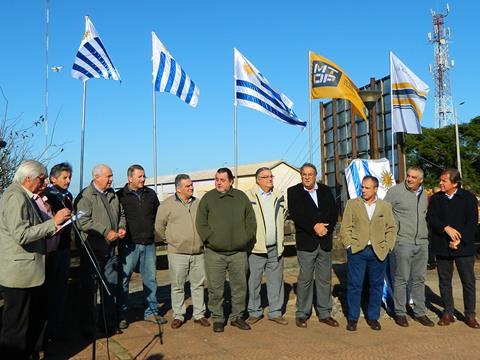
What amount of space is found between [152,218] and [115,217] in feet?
1.86

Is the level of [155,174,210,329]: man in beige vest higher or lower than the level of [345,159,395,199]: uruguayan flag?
lower

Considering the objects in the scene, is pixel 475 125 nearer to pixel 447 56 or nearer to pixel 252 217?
pixel 447 56

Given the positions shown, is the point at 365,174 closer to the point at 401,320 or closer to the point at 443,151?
the point at 401,320

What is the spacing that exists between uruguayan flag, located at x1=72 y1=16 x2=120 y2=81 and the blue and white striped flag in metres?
1.05

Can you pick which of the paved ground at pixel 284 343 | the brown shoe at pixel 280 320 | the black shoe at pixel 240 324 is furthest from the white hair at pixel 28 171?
the brown shoe at pixel 280 320

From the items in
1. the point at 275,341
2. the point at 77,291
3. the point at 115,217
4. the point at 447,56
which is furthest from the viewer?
the point at 447,56

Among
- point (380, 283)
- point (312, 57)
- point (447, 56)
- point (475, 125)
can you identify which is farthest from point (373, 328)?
point (447, 56)

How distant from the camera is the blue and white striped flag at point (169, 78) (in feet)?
36.7

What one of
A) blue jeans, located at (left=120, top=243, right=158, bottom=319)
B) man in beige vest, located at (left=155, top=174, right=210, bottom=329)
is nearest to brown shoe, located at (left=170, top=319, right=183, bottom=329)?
man in beige vest, located at (left=155, top=174, right=210, bottom=329)

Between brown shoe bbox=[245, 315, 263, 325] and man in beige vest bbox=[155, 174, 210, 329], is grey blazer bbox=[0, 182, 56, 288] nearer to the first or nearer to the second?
man in beige vest bbox=[155, 174, 210, 329]

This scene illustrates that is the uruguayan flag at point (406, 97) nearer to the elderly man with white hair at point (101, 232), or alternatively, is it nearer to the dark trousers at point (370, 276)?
the dark trousers at point (370, 276)

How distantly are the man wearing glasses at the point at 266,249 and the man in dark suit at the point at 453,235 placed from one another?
6.33 ft

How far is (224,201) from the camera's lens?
21.6 ft

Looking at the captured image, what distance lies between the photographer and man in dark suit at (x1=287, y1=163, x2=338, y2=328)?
262 inches
